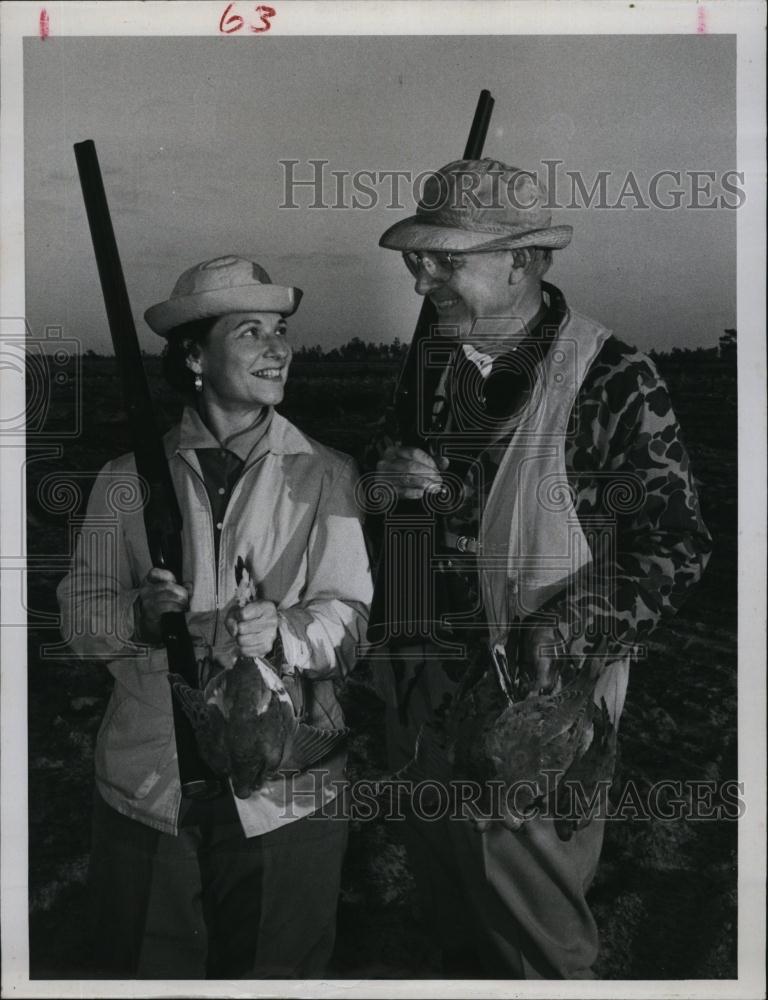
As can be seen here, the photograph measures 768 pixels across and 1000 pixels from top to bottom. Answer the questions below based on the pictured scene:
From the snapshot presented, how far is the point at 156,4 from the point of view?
319 centimetres

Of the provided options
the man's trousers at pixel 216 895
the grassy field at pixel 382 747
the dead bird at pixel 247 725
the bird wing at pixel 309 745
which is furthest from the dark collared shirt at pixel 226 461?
the man's trousers at pixel 216 895

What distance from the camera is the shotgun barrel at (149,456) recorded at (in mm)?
3092

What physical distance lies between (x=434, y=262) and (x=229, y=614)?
960mm

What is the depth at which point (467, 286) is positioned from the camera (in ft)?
10.1

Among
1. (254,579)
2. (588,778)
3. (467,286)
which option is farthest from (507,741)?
(467,286)

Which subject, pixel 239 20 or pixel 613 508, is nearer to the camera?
pixel 613 508

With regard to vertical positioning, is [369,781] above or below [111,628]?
below

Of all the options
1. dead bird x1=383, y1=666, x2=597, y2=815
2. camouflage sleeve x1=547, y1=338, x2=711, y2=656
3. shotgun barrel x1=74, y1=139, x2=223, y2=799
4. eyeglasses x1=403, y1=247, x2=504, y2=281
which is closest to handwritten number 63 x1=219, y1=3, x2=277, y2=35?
shotgun barrel x1=74, y1=139, x2=223, y2=799

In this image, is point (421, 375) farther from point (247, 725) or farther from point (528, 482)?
point (247, 725)

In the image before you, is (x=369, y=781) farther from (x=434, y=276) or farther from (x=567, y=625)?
(x=434, y=276)

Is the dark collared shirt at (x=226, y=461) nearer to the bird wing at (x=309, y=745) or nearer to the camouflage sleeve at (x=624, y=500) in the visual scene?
the bird wing at (x=309, y=745)

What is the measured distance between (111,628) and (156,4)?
4.96 feet

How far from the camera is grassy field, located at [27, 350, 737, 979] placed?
314 cm

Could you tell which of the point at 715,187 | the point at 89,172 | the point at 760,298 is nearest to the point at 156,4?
the point at 89,172
